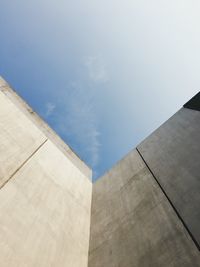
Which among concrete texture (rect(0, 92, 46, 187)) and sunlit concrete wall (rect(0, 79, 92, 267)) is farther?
concrete texture (rect(0, 92, 46, 187))

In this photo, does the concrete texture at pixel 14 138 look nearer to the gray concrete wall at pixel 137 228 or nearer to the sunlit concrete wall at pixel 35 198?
the sunlit concrete wall at pixel 35 198

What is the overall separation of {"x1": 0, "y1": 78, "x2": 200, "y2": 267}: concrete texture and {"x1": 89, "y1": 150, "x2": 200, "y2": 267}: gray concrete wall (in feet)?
0.05

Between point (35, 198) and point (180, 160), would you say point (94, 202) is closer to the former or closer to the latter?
point (35, 198)

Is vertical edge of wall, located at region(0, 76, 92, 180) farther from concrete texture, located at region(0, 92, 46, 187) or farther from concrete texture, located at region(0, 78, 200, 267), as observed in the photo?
concrete texture, located at region(0, 92, 46, 187)

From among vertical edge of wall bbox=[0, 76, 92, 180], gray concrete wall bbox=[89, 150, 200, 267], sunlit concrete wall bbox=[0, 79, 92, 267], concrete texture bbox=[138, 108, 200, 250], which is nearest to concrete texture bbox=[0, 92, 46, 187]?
sunlit concrete wall bbox=[0, 79, 92, 267]

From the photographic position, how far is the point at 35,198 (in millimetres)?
4898

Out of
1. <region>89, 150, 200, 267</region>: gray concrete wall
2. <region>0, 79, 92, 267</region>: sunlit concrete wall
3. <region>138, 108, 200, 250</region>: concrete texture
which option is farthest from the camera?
<region>138, 108, 200, 250</region>: concrete texture

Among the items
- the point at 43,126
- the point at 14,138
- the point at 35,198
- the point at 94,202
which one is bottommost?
the point at 94,202

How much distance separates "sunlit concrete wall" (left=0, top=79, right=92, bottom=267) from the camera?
13.1 ft

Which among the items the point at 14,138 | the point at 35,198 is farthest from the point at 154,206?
the point at 14,138

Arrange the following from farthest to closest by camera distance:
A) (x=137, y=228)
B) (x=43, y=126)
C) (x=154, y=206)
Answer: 1. (x=43, y=126)
2. (x=154, y=206)
3. (x=137, y=228)

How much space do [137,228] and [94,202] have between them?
93.7 inches

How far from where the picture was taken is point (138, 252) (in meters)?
4.31

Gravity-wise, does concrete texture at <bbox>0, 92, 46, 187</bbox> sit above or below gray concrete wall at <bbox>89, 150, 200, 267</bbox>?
above
